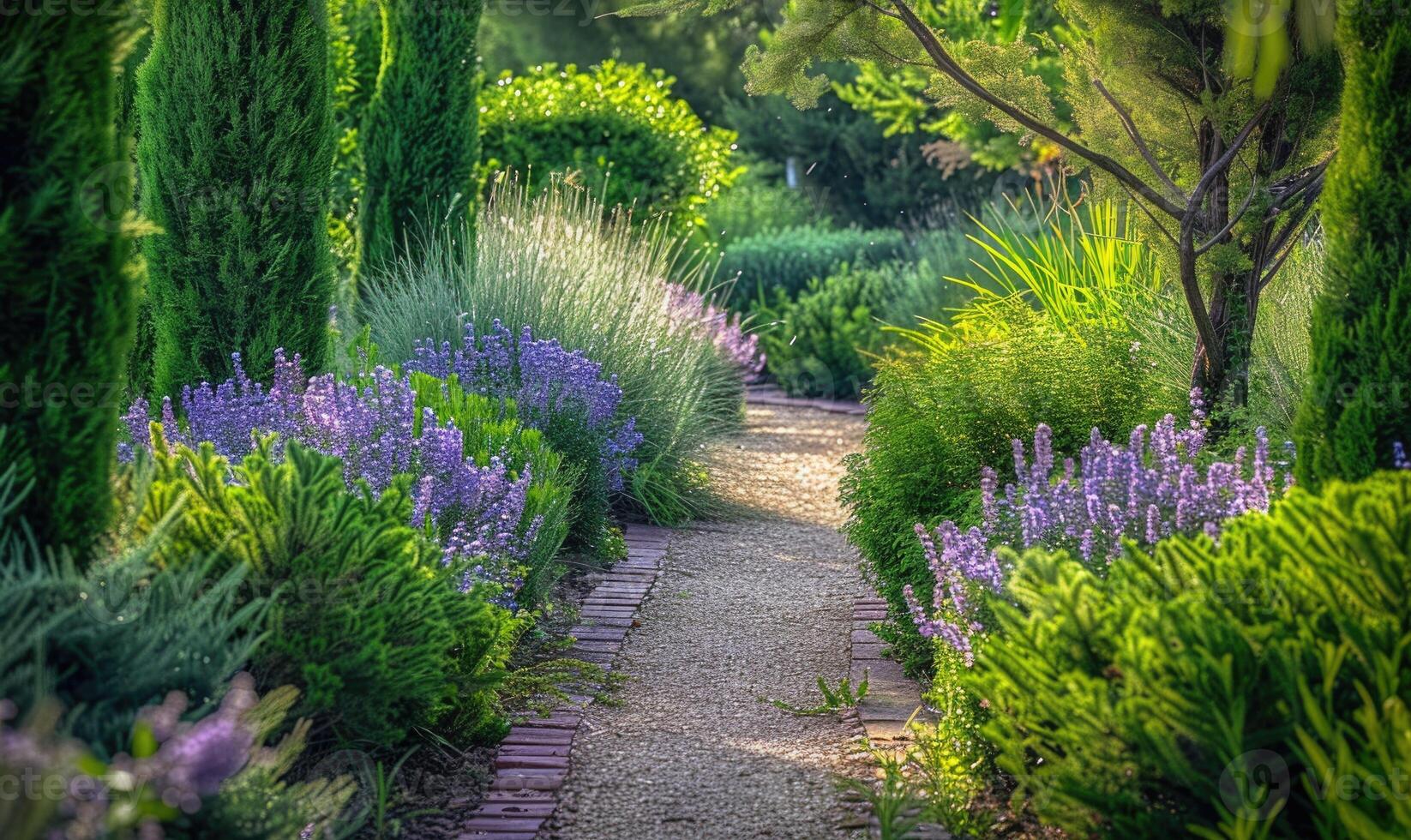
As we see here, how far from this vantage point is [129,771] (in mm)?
1808

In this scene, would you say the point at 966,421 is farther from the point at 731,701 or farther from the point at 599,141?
the point at 599,141

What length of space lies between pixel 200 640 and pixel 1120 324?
4272 mm

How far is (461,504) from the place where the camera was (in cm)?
423

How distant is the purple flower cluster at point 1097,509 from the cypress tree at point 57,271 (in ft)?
7.02

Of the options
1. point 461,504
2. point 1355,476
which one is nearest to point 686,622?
point 461,504

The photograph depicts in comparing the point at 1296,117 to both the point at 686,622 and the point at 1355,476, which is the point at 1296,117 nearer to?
the point at 1355,476

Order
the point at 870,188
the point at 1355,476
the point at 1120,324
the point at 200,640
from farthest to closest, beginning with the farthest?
1. the point at 870,188
2. the point at 1120,324
3. the point at 1355,476
4. the point at 200,640

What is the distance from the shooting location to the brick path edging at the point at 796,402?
10875 mm

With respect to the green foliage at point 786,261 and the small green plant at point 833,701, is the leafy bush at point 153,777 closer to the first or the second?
the small green plant at point 833,701

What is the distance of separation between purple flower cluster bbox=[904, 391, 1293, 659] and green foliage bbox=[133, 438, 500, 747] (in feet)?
4.60

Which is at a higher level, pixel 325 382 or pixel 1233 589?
pixel 1233 589

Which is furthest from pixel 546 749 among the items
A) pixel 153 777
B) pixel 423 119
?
pixel 423 119

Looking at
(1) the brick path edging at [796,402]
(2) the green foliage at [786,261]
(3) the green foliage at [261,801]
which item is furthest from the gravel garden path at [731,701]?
(2) the green foliage at [786,261]

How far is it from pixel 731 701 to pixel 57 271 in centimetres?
243
